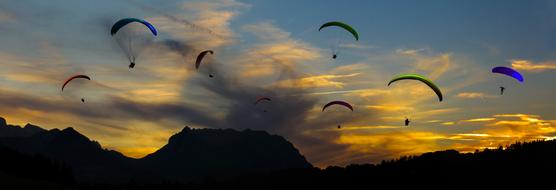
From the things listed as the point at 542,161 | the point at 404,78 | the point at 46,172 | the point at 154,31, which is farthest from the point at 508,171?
A: the point at 46,172

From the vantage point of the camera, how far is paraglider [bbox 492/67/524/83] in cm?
5063

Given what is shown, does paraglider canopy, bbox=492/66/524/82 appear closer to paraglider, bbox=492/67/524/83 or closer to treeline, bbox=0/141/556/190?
paraglider, bbox=492/67/524/83

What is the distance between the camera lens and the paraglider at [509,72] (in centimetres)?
5063

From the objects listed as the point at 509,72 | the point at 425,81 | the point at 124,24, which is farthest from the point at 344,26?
the point at 124,24

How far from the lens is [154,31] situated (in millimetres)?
52719

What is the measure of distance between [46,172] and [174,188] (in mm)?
39011

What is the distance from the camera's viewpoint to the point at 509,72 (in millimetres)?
51781

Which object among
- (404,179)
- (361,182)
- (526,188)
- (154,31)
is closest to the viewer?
(154,31)

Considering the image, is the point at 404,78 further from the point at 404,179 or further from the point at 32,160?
the point at 32,160

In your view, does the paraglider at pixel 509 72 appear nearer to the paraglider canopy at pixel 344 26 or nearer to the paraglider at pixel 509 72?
the paraglider at pixel 509 72

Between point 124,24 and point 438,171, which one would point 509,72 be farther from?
point 124,24

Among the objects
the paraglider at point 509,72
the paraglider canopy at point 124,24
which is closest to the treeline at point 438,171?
the paraglider at point 509,72

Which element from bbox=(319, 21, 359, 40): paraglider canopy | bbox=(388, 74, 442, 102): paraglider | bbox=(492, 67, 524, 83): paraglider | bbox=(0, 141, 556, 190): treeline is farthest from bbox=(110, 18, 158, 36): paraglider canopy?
bbox=(0, 141, 556, 190): treeline

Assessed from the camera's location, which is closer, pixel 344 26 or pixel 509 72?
pixel 509 72
